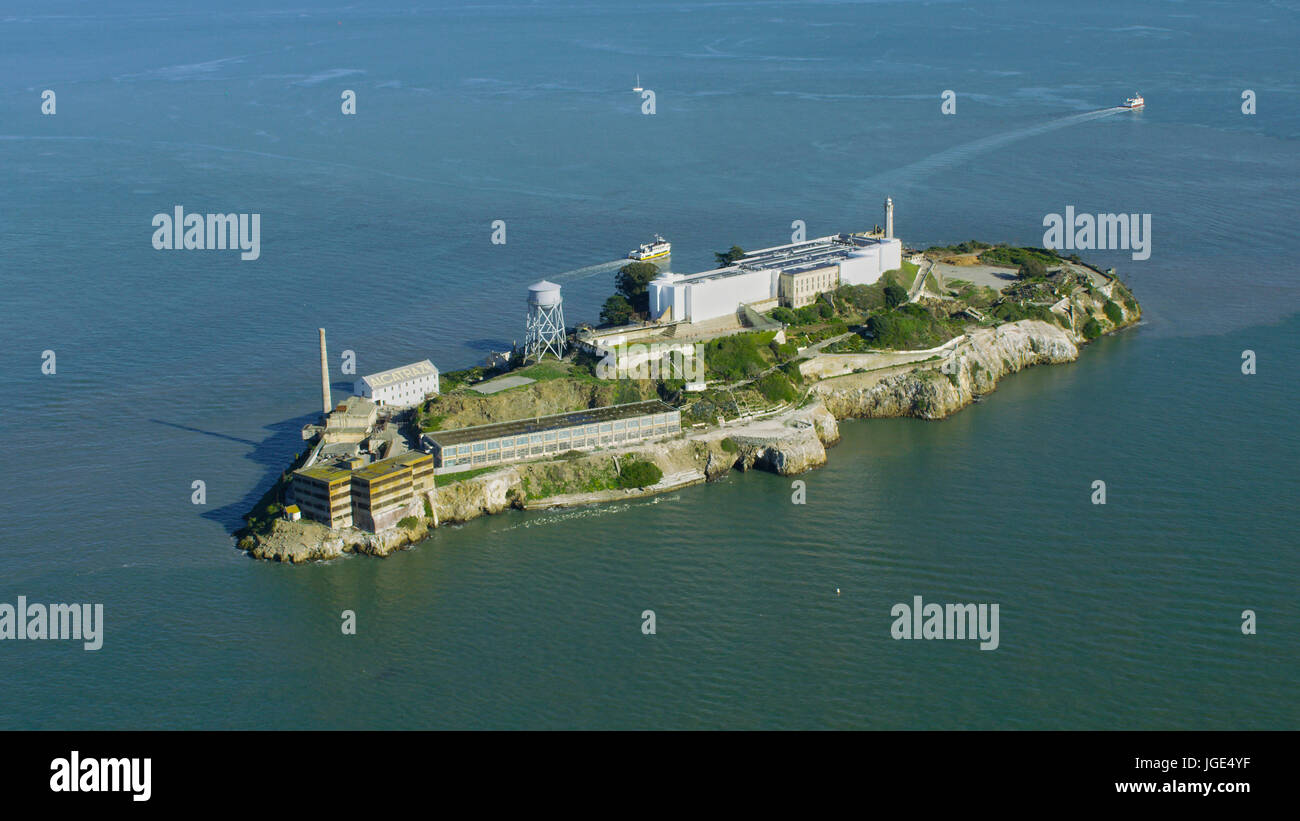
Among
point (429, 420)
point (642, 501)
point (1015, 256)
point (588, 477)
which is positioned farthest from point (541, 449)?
point (1015, 256)

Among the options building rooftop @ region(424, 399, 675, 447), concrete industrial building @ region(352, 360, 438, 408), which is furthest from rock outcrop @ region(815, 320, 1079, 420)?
concrete industrial building @ region(352, 360, 438, 408)

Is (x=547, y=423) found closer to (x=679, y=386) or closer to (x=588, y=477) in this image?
(x=588, y=477)

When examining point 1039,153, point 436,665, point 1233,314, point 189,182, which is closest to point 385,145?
point 189,182

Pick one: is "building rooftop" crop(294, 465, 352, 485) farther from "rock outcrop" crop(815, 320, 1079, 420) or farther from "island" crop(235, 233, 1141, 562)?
"rock outcrop" crop(815, 320, 1079, 420)

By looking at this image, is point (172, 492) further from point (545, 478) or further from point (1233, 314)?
point (1233, 314)

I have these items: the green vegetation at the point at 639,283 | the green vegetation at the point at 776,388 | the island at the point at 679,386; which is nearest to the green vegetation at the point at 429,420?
the island at the point at 679,386
